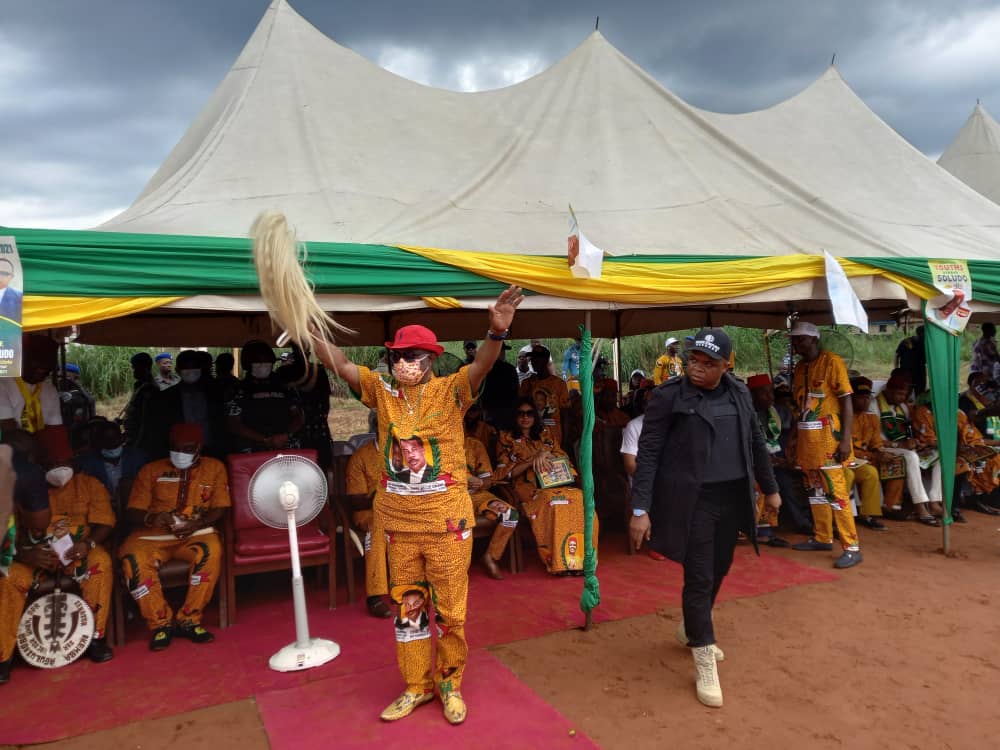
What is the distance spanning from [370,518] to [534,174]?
276cm

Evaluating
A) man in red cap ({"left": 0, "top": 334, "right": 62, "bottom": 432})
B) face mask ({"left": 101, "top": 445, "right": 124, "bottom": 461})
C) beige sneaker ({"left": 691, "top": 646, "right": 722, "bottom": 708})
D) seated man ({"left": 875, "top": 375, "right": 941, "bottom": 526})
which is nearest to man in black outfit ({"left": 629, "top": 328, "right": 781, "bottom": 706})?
beige sneaker ({"left": 691, "top": 646, "right": 722, "bottom": 708})

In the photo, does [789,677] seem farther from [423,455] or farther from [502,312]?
[502,312]

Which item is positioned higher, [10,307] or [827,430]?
[10,307]

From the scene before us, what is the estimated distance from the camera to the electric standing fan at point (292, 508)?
3.78 m

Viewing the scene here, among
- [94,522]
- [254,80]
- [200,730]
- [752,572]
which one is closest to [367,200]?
[254,80]

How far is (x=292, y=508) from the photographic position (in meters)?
3.81

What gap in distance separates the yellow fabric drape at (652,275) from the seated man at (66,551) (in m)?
2.50

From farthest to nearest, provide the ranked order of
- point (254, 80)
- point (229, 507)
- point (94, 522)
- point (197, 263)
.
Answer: point (254, 80)
point (229, 507)
point (94, 522)
point (197, 263)

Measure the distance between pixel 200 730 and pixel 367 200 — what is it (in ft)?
9.93

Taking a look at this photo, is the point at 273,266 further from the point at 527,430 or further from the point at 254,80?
the point at 527,430

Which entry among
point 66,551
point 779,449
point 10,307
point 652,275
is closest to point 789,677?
point 652,275

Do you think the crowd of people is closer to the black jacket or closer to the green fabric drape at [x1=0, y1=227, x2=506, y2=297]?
the black jacket

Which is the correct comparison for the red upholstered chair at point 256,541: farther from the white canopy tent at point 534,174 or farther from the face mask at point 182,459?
the white canopy tent at point 534,174

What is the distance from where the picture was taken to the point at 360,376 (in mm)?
3229
